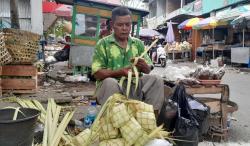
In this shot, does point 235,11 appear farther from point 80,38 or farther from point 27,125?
point 27,125

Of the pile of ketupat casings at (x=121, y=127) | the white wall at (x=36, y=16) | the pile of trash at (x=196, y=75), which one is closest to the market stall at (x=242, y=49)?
the white wall at (x=36, y=16)

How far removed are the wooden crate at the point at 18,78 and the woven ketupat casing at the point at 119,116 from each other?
11.5 feet

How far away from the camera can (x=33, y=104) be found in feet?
12.9

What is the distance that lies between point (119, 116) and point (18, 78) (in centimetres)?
372

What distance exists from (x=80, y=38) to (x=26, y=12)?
13.8ft

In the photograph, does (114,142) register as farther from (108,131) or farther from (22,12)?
(22,12)

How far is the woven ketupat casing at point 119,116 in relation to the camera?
288cm

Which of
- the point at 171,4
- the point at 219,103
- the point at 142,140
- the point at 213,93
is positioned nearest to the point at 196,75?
the point at 213,93

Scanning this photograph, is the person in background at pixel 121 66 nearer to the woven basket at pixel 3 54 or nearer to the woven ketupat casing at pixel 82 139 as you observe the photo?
the woven ketupat casing at pixel 82 139

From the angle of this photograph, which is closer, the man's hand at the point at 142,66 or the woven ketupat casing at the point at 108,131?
the woven ketupat casing at the point at 108,131

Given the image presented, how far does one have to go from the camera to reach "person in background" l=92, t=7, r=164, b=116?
3.60 m

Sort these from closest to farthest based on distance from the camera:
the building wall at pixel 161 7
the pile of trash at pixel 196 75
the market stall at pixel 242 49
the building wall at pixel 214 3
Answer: the pile of trash at pixel 196 75 < the market stall at pixel 242 49 < the building wall at pixel 214 3 < the building wall at pixel 161 7

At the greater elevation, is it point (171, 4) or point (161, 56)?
point (171, 4)

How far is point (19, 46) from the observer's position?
5.99m
